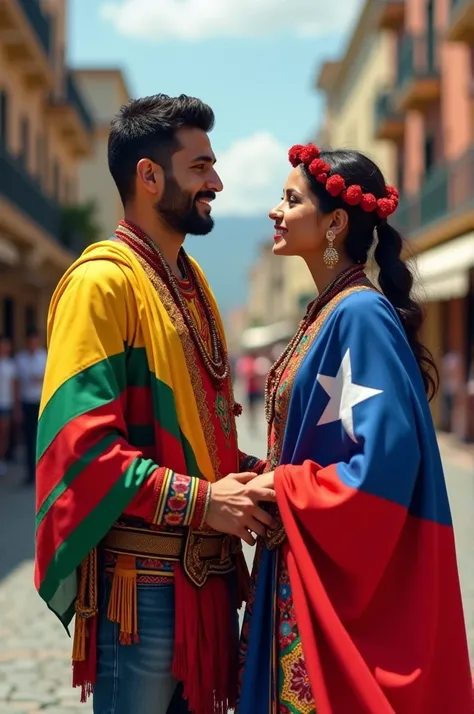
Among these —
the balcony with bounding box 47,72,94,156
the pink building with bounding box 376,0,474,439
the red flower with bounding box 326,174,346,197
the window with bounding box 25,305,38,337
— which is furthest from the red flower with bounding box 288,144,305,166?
the balcony with bounding box 47,72,94,156

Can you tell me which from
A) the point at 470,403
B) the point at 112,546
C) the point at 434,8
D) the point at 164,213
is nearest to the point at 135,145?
the point at 164,213

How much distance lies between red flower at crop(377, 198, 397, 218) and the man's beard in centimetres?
44

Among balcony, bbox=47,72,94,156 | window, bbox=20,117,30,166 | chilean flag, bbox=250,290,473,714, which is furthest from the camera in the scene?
balcony, bbox=47,72,94,156

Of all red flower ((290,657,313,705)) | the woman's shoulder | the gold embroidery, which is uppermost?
the woman's shoulder

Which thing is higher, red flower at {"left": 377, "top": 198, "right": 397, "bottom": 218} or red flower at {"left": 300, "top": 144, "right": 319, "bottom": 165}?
red flower at {"left": 300, "top": 144, "right": 319, "bottom": 165}

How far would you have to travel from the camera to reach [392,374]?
2525mm

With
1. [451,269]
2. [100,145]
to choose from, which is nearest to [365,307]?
[451,269]

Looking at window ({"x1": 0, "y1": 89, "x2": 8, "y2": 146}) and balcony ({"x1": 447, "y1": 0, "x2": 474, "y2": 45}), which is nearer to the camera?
balcony ({"x1": 447, "y1": 0, "x2": 474, "y2": 45})

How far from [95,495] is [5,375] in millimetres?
10393

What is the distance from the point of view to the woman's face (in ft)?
9.19

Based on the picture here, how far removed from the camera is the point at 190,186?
282 cm


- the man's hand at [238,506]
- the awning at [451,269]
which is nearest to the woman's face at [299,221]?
the man's hand at [238,506]

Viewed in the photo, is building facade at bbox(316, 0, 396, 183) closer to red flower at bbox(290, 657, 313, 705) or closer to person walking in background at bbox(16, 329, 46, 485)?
person walking in background at bbox(16, 329, 46, 485)

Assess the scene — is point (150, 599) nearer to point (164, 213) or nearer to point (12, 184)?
point (164, 213)
